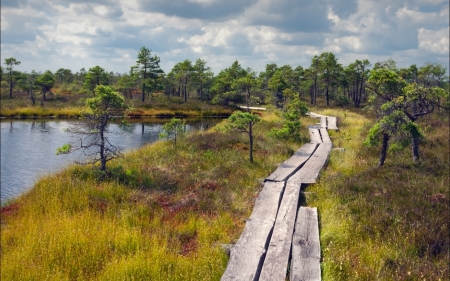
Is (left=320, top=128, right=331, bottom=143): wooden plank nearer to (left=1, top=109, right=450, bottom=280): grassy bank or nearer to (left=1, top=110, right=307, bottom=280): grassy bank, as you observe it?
(left=1, top=109, right=450, bottom=280): grassy bank

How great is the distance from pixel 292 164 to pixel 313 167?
77 centimetres

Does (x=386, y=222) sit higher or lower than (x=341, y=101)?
lower

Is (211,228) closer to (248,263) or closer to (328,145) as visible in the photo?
(248,263)

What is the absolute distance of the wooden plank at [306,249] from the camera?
5.16m

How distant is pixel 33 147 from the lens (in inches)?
874

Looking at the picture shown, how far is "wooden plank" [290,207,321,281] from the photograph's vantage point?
5.16 m

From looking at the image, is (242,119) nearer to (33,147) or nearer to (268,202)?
(268,202)

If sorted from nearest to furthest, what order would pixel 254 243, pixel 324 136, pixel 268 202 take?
pixel 254 243 → pixel 268 202 → pixel 324 136

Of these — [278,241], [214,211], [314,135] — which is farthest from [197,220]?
[314,135]

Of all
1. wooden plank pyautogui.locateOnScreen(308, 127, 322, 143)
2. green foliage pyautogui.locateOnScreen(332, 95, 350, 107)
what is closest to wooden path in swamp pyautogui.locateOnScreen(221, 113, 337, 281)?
wooden plank pyautogui.locateOnScreen(308, 127, 322, 143)

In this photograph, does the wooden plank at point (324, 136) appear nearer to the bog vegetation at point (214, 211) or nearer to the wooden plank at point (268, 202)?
the bog vegetation at point (214, 211)

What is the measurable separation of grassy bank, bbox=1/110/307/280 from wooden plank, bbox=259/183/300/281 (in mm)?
834

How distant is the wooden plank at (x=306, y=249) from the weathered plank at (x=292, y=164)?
9.83 ft

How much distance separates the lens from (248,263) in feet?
17.9
